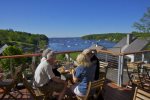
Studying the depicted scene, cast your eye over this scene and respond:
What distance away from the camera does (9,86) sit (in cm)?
516

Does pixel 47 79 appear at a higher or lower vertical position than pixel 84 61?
lower

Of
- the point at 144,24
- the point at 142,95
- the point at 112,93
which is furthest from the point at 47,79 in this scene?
the point at 144,24

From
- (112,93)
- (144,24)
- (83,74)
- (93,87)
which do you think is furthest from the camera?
(144,24)

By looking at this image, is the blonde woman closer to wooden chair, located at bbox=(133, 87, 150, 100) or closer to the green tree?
wooden chair, located at bbox=(133, 87, 150, 100)

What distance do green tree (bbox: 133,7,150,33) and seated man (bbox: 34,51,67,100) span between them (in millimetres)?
47153

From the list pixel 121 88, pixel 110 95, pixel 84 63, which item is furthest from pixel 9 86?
pixel 121 88

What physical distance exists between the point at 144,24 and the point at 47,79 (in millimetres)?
47501

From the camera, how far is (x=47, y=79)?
492 cm

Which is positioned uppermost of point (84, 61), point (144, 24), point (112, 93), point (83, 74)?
point (144, 24)

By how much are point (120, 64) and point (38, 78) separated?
125 inches

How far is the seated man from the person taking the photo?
4840 mm

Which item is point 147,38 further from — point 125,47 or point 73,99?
point 73,99

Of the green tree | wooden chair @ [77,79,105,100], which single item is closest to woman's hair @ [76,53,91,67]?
wooden chair @ [77,79,105,100]

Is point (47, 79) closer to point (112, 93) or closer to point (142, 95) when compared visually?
point (142, 95)
